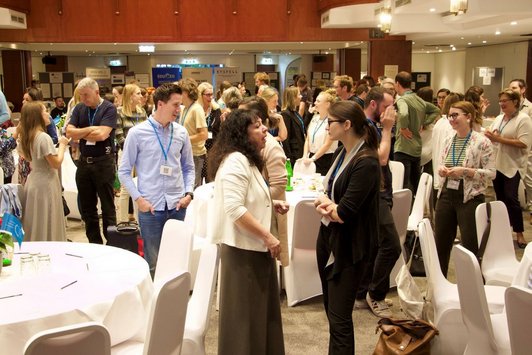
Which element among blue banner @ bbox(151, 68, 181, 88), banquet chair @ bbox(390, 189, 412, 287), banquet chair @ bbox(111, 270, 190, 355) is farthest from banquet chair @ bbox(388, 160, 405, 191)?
blue banner @ bbox(151, 68, 181, 88)

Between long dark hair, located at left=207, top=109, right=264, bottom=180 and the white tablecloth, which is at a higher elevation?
long dark hair, located at left=207, top=109, right=264, bottom=180

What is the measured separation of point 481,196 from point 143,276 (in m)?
2.73

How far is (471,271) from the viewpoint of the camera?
120 inches

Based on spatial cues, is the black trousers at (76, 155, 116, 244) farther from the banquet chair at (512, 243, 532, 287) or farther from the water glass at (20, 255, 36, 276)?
the banquet chair at (512, 243, 532, 287)

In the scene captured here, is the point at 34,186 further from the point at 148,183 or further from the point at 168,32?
the point at 168,32

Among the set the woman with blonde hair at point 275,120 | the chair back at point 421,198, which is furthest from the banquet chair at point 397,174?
the woman with blonde hair at point 275,120

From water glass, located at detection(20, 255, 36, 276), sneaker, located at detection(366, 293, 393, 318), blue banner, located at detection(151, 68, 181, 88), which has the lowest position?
→ sneaker, located at detection(366, 293, 393, 318)

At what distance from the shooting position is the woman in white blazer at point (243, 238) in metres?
3.34

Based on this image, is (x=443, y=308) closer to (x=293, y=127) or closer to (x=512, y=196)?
(x=512, y=196)

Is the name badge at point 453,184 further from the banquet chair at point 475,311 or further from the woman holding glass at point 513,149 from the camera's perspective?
the woman holding glass at point 513,149

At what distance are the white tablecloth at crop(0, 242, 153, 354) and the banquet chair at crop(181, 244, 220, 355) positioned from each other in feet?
0.84

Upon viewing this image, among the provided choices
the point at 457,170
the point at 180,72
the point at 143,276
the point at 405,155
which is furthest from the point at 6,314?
the point at 180,72

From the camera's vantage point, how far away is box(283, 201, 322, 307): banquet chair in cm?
479

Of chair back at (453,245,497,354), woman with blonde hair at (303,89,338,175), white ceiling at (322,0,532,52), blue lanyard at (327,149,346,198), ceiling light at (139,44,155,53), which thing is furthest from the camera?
ceiling light at (139,44,155,53)
